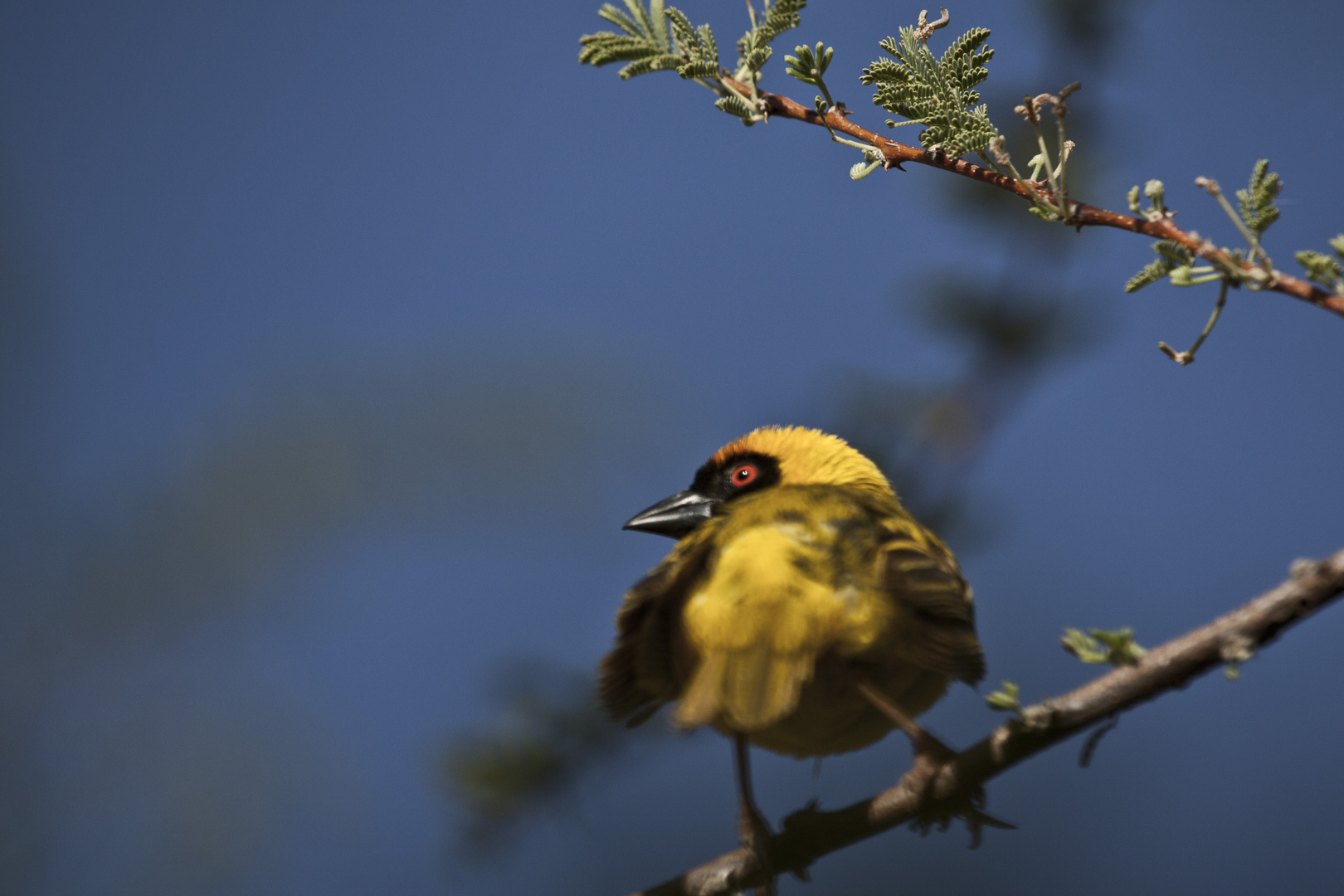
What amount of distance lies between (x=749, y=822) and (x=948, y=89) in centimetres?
171

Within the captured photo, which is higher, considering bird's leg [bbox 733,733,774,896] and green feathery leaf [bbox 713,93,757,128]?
green feathery leaf [bbox 713,93,757,128]

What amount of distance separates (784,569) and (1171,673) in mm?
921

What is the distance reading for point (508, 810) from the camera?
143 inches

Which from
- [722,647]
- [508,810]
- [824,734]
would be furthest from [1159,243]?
[508,810]

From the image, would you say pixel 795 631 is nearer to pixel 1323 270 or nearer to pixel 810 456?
pixel 1323 270

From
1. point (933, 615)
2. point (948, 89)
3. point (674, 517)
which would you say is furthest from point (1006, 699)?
point (674, 517)

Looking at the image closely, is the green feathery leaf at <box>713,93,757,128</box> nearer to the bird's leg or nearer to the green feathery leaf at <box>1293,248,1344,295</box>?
the green feathery leaf at <box>1293,248,1344,295</box>

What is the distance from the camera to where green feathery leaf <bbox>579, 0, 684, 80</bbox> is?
203 centimetres

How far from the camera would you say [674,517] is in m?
3.68

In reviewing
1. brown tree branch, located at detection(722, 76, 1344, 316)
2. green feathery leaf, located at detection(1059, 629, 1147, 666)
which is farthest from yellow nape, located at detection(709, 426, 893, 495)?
green feathery leaf, located at detection(1059, 629, 1147, 666)

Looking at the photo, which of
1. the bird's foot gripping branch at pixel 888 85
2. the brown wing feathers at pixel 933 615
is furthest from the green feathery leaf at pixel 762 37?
the brown wing feathers at pixel 933 615

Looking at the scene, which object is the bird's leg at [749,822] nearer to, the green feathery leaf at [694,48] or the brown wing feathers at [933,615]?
the brown wing feathers at [933,615]

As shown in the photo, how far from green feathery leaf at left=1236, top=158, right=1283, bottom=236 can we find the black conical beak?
211cm

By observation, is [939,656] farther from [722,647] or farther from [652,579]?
[652,579]
